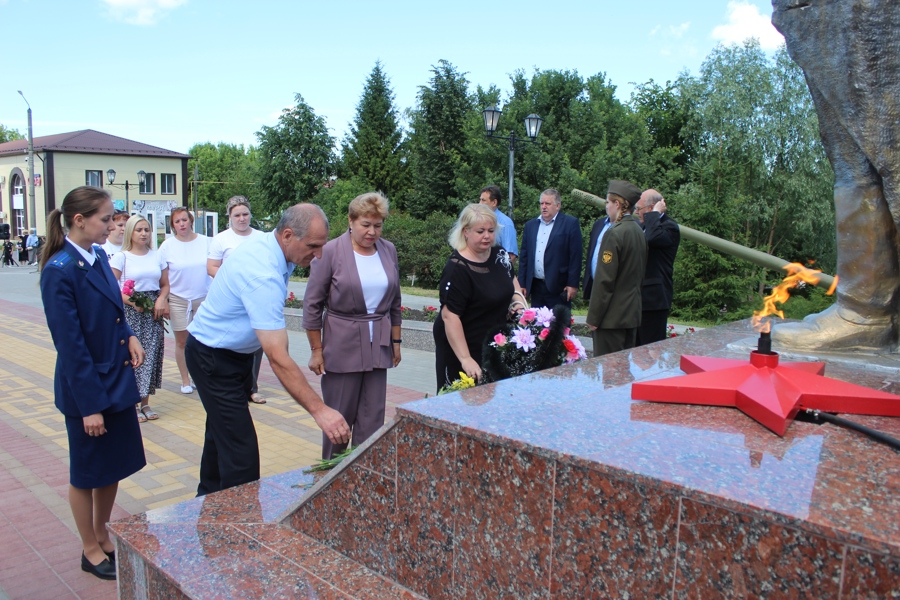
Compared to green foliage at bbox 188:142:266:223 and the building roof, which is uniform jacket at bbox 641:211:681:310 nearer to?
the building roof

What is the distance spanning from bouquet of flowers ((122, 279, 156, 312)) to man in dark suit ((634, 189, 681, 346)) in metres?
4.26

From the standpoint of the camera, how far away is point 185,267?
6559 millimetres

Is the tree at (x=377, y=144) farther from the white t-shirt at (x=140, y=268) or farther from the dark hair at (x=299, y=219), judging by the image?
the dark hair at (x=299, y=219)

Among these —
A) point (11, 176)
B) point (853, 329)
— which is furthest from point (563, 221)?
point (11, 176)

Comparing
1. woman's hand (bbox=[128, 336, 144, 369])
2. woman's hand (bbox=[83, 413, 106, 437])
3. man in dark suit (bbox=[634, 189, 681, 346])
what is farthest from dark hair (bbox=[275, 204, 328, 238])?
man in dark suit (bbox=[634, 189, 681, 346])

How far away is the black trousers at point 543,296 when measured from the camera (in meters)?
7.25

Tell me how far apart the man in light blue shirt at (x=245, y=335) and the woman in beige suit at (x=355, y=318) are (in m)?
0.59

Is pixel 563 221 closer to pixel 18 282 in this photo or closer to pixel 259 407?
pixel 259 407

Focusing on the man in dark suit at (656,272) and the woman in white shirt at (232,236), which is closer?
the man in dark suit at (656,272)

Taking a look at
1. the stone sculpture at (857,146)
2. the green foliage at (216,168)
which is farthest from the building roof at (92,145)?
the stone sculpture at (857,146)

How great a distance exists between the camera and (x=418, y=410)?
7.84 feet

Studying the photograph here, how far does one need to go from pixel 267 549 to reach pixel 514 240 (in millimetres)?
5302

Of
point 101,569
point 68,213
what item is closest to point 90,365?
point 68,213

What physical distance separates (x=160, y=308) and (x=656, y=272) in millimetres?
4323
